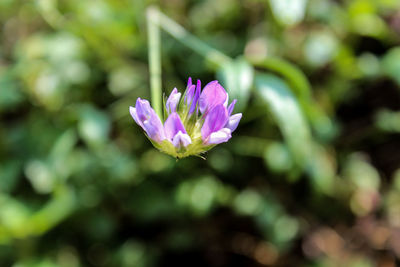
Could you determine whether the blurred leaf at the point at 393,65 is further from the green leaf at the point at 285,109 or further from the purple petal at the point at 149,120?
the purple petal at the point at 149,120

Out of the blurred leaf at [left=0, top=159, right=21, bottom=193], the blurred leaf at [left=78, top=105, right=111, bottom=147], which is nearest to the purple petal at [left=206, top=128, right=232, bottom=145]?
the blurred leaf at [left=78, top=105, right=111, bottom=147]

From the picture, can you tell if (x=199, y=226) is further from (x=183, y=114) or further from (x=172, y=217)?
(x=183, y=114)

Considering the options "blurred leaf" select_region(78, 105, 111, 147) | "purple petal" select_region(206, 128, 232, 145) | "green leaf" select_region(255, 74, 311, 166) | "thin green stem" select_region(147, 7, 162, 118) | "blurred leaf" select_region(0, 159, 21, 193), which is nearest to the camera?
"purple petal" select_region(206, 128, 232, 145)

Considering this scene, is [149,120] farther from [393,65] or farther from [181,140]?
[393,65]

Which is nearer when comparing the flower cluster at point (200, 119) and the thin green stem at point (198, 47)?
the flower cluster at point (200, 119)

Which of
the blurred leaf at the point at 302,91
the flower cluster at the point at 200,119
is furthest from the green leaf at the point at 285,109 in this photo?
the flower cluster at the point at 200,119

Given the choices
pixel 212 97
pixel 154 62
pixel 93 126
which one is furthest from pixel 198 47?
pixel 212 97

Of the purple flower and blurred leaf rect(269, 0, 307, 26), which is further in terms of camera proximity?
blurred leaf rect(269, 0, 307, 26)

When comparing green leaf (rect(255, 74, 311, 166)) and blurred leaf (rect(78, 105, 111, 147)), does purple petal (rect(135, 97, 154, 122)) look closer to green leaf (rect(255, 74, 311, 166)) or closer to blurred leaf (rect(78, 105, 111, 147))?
green leaf (rect(255, 74, 311, 166))
